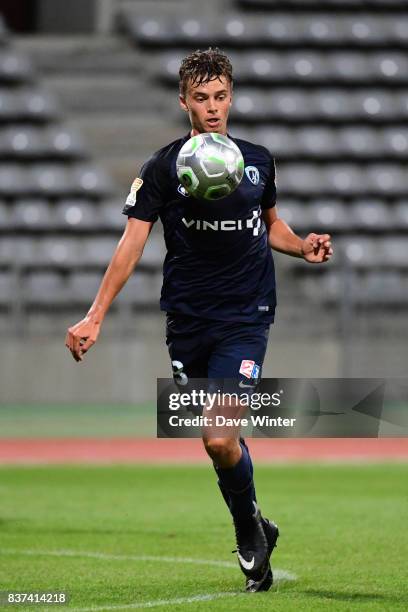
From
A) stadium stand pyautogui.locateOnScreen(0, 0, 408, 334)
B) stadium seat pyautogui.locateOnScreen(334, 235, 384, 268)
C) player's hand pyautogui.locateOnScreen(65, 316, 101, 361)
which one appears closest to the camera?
player's hand pyautogui.locateOnScreen(65, 316, 101, 361)

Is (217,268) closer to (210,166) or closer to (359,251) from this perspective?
(210,166)

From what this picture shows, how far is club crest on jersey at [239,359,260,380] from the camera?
5996 millimetres

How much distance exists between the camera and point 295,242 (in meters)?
6.34

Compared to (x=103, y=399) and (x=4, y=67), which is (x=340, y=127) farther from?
(x=103, y=399)

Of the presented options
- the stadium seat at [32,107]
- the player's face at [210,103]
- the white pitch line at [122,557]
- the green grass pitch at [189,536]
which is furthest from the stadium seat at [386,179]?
the player's face at [210,103]

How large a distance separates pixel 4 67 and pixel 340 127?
19.3 ft

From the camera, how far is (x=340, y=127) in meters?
24.3

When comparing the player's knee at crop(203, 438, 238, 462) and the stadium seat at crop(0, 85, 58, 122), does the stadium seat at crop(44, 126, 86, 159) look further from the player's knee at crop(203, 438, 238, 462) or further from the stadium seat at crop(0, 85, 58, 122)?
the player's knee at crop(203, 438, 238, 462)

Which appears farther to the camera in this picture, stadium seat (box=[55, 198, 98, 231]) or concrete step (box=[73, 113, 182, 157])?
concrete step (box=[73, 113, 182, 157])

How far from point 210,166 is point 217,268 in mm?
564

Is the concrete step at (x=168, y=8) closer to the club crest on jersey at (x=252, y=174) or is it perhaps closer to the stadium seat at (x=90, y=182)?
the stadium seat at (x=90, y=182)

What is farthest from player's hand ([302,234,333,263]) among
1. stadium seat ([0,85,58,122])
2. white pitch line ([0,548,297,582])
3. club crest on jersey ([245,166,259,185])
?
stadium seat ([0,85,58,122])

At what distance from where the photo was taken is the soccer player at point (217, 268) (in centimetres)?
600

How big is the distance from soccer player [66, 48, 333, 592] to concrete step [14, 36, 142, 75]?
1897 cm
